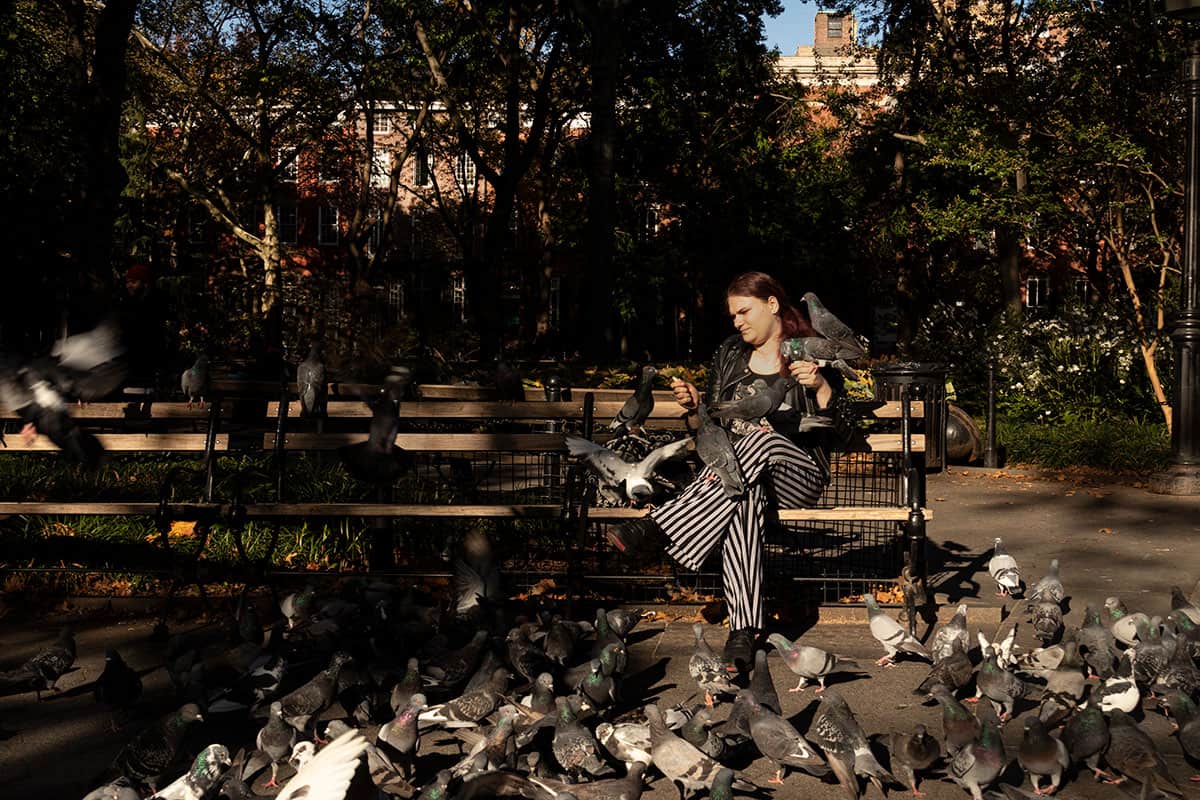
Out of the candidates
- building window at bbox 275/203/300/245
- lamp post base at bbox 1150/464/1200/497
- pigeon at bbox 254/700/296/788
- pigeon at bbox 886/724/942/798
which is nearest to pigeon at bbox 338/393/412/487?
pigeon at bbox 254/700/296/788

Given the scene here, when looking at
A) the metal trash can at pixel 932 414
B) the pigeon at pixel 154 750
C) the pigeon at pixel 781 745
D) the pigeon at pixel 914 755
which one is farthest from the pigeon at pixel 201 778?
the metal trash can at pixel 932 414

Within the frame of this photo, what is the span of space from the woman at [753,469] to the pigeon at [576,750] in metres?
1.33

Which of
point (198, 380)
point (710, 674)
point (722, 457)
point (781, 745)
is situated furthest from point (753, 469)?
point (198, 380)

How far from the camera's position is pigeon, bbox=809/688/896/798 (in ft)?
15.9

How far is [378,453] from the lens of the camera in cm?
706

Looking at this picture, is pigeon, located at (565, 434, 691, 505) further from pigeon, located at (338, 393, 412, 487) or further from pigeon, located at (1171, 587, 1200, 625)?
pigeon, located at (1171, 587, 1200, 625)

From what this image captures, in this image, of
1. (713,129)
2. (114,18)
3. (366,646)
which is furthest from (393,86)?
(366,646)

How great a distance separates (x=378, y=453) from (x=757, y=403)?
2.22 m

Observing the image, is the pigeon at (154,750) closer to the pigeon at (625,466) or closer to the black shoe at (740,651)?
the pigeon at (625,466)

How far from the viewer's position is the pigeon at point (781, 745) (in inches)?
197

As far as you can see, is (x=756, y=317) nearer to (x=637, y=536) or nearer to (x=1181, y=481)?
(x=637, y=536)

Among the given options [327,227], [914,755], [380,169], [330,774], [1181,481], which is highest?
[380,169]

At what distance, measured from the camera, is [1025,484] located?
13945 millimetres

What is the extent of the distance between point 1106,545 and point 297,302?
2936 centimetres
